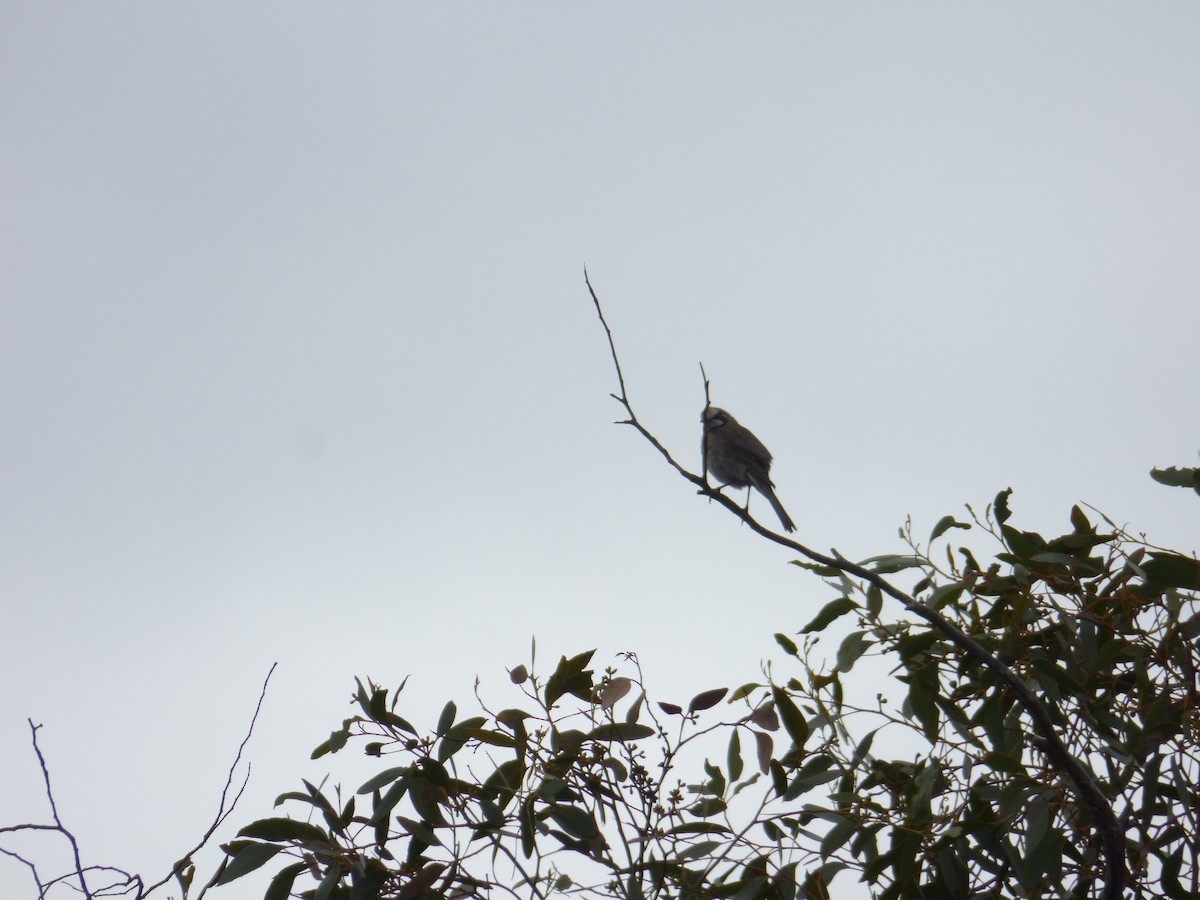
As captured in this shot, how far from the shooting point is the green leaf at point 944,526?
284 centimetres

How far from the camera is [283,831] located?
2584 millimetres

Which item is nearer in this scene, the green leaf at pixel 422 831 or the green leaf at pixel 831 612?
the green leaf at pixel 422 831

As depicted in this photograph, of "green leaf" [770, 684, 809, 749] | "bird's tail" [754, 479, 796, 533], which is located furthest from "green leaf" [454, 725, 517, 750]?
"bird's tail" [754, 479, 796, 533]

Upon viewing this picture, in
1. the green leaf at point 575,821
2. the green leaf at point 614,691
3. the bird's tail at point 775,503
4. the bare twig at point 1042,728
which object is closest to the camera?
the bare twig at point 1042,728

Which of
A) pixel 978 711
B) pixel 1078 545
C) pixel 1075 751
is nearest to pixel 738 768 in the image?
pixel 978 711

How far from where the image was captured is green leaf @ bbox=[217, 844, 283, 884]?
2.53 meters

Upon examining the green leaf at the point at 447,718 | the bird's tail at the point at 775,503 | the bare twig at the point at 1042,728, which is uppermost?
the bird's tail at the point at 775,503

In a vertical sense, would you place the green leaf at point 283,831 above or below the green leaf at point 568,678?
below

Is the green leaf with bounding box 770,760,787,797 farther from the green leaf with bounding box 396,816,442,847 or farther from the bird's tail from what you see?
the bird's tail

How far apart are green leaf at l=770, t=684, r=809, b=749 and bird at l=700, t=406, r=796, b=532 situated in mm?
5118

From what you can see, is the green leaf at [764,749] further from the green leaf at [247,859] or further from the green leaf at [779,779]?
the green leaf at [247,859]

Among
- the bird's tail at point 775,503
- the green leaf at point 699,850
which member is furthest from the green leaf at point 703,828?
the bird's tail at point 775,503

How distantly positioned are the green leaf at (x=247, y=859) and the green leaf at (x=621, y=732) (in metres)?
0.82

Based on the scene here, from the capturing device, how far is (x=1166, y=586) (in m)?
2.72
